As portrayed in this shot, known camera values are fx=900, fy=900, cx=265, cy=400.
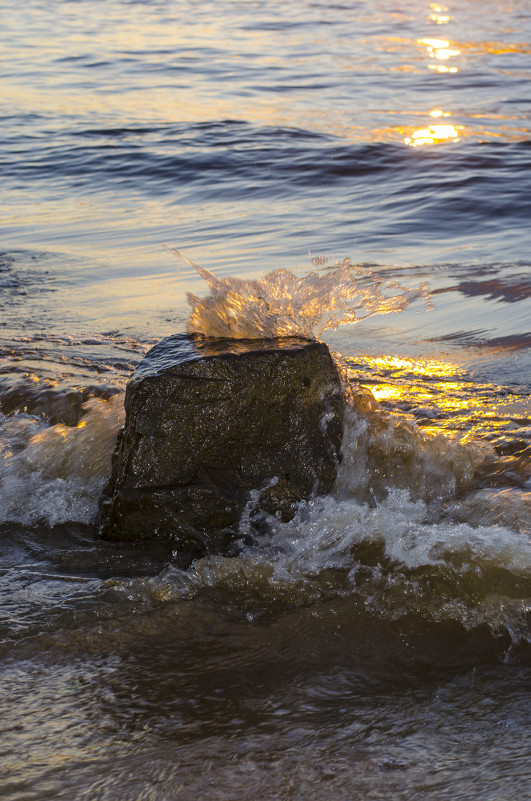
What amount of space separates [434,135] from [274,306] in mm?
8464

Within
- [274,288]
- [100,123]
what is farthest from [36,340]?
[100,123]

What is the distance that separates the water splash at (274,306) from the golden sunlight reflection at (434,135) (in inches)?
301

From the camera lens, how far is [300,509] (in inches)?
137

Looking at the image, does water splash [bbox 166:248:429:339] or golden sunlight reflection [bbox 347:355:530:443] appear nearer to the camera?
water splash [bbox 166:248:429:339]

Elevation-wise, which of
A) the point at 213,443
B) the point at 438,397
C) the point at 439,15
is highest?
the point at 439,15

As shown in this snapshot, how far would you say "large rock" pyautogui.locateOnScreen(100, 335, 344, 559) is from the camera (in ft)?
11.0

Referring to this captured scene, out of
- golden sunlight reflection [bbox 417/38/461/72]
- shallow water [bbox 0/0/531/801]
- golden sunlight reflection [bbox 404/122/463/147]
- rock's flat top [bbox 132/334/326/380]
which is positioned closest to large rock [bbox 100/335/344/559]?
rock's flat top [bbox 132/334/326/380]

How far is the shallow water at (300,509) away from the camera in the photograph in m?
2.28

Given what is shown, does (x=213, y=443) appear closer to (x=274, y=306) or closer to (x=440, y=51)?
(x=274, y=306)

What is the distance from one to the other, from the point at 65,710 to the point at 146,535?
3.44 feet

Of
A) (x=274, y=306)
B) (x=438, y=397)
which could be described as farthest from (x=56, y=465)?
(x=438, y=397)

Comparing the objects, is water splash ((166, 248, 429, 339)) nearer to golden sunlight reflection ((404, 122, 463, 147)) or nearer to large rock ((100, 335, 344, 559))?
large rock ((100, 335, 344, 559))

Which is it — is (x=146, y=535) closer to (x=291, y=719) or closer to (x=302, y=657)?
(x=302, y=657)

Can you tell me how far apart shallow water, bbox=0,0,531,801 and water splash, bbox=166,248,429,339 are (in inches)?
0.8
